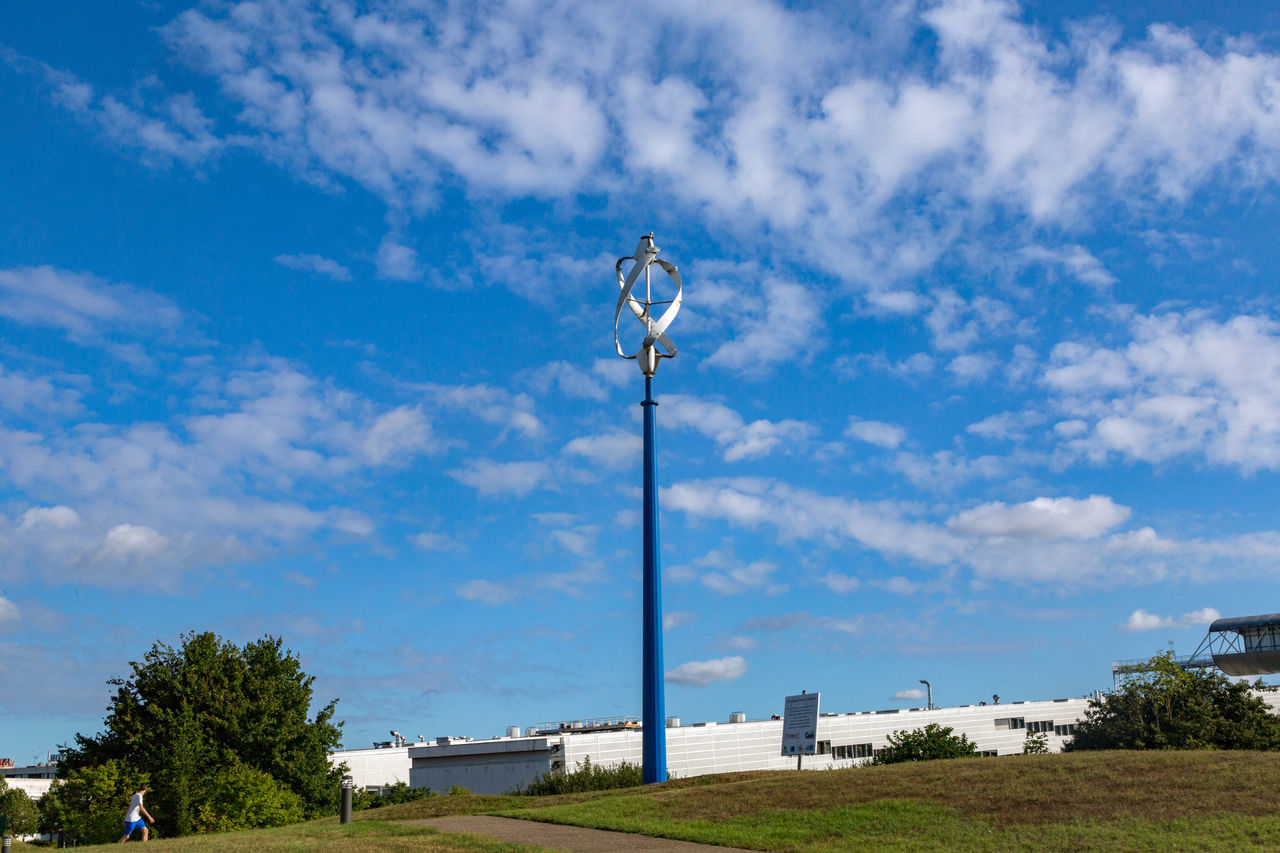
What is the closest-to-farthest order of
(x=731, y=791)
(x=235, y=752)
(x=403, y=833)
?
1. (x=403, y=833)
2. (x=731, y=791)
3. (x=235, y=752)

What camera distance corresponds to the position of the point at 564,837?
16906mm

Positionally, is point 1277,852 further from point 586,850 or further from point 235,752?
point 235,752

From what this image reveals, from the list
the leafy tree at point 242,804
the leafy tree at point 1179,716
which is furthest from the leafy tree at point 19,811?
the leafy tree at point 1179,716

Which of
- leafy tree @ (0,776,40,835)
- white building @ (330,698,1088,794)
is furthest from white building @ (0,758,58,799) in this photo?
white building @ (330,698,1088,794)

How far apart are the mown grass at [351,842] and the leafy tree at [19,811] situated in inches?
1763

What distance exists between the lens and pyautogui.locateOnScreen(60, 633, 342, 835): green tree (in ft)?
105

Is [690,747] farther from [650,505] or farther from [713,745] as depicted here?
[650,505]

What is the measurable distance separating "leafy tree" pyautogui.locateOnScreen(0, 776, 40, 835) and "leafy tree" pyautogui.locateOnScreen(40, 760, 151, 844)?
1246 inches

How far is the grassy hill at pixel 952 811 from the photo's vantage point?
567 inches

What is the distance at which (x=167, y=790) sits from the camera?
101 feet

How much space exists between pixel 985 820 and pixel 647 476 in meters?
13.5

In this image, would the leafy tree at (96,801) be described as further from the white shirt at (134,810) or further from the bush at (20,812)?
the bush at (20,812)

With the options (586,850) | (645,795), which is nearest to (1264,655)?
(645,795)

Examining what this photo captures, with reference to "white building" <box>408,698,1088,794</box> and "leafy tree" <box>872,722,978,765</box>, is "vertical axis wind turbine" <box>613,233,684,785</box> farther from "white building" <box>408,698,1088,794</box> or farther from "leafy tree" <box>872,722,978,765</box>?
"white building" <box>408,698,1088,794</box>
